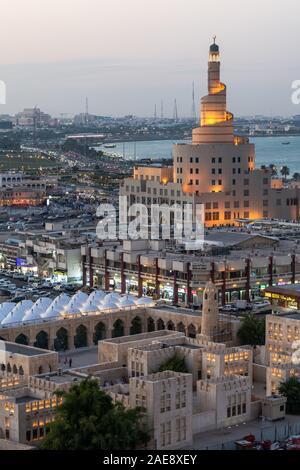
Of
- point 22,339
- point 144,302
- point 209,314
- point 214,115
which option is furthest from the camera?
point 214,115

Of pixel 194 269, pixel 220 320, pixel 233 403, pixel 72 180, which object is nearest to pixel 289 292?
pixel 220 320

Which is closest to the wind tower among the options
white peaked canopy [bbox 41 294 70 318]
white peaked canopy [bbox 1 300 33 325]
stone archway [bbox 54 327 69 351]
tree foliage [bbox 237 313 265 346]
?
tree foliage [bbox 237 313 265 346]

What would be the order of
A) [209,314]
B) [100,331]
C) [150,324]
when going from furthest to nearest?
[150,324]
[100,331]
[209,314]

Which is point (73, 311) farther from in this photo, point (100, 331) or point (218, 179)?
point (218, 179)

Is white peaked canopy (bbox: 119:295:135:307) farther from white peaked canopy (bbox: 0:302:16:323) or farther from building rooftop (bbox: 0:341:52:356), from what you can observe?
building rooftop (bbox: 0:341:52:356)

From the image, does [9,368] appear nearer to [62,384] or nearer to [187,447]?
[62,384]

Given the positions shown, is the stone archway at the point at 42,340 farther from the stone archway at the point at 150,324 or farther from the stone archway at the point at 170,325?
the stone archway at the point at 170,325

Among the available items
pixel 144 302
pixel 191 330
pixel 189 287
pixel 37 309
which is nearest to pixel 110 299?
pixel 144 302

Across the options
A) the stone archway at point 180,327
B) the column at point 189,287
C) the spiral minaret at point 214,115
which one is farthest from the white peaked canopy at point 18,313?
the spiral minaret at point 214,115
